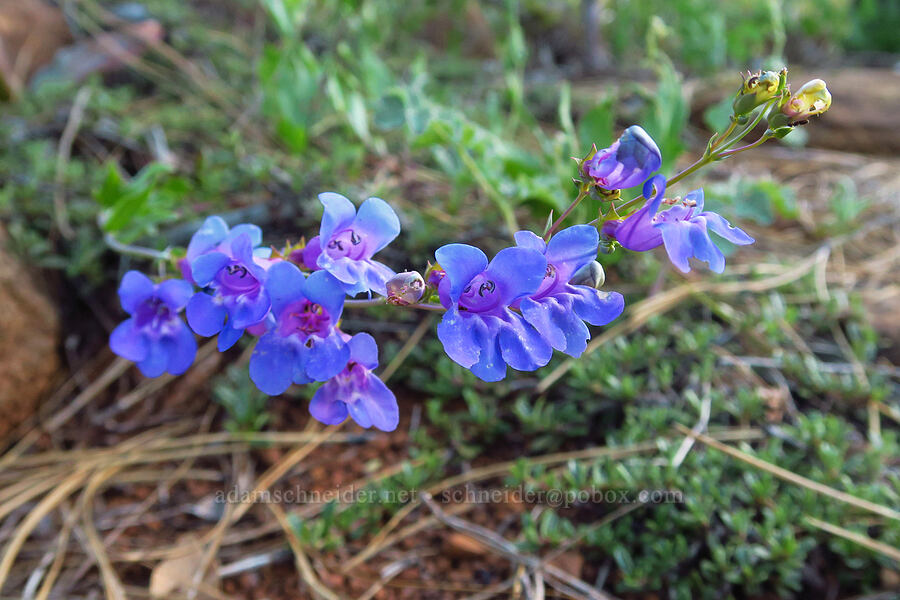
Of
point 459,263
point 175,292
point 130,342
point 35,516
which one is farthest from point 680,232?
point 35,516

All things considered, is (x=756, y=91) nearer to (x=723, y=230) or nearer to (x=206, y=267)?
(x=723, y=230)

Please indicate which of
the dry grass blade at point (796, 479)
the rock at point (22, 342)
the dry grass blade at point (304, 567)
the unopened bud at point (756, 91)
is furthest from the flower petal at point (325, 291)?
the rock at point (22, 342)

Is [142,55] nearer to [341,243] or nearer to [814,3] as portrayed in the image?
[341,243]

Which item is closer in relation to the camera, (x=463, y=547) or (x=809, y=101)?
(x=809, y=101)

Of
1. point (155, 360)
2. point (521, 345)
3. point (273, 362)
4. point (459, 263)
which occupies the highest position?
point (459, 263)

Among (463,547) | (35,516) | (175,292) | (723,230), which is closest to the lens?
(723,230)

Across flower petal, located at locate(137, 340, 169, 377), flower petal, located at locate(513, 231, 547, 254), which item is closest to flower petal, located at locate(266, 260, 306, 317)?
flower petal, located at locate(513, 231, 547, 254)

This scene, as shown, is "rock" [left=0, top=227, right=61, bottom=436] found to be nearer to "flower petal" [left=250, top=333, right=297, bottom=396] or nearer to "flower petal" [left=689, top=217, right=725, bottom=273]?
"flower petal" [left=250, top=333, right=297, bottom=396]

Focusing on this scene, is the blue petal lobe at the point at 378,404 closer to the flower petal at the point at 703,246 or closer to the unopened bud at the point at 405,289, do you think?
the unopened bud at the point at 405,289
